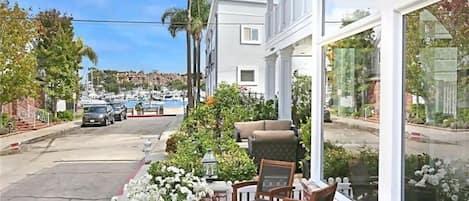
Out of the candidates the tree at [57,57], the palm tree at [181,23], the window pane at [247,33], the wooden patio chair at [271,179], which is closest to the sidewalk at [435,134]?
the wooden patio chair at [271,179]

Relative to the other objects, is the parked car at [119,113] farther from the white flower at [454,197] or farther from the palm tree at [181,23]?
the white flower at [454,197]

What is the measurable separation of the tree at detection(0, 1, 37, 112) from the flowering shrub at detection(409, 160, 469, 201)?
19.1 metres

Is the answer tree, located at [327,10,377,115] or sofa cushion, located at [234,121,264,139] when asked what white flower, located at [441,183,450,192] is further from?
sofa cushion, located at [234,121,264,139]

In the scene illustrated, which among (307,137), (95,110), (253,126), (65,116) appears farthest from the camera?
(65,116)

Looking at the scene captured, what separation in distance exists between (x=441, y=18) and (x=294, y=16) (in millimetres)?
7995

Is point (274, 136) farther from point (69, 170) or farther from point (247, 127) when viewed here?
point (69, 170)

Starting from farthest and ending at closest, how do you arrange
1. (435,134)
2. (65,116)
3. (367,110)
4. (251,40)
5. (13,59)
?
1. (65,116)
2. (251,40)
3. (13,59)
4. (367,110)
5. (435,134)

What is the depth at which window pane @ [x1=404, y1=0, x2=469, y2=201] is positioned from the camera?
3902 mm

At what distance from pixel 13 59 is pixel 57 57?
1125cm

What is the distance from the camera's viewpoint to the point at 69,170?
Answer: 12.9 metres

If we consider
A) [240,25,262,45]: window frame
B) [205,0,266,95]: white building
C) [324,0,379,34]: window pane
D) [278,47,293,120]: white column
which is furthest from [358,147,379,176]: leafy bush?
[240,25,262,45]: window frame

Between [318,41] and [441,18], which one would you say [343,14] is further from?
[441,18]

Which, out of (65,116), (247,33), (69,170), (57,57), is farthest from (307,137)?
(65,116)

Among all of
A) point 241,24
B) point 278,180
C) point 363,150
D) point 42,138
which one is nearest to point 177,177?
point 278,180
